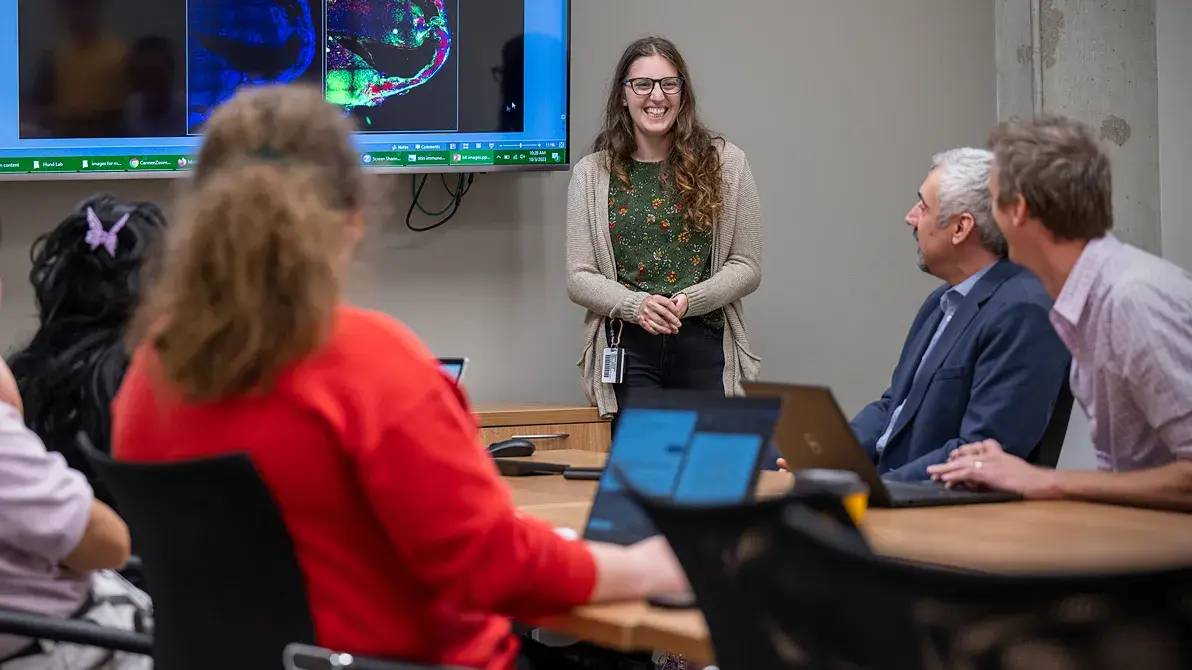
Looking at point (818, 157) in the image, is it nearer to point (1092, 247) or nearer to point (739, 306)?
point (739, 306)

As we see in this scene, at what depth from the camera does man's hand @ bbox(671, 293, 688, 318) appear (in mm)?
4211

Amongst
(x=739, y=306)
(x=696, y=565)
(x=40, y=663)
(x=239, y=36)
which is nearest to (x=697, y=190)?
(x=739, y=306)

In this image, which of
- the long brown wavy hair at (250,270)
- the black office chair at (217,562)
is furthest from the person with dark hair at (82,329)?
the long brown wavy hair at (250,270)

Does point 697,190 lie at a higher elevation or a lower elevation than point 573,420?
higher

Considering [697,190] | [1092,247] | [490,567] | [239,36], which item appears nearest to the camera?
[490,567]

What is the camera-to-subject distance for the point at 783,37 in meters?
5.29

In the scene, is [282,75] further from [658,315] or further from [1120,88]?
[1120,88]

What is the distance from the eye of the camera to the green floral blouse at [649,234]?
4371 millimetres

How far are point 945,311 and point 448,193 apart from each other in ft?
8.05

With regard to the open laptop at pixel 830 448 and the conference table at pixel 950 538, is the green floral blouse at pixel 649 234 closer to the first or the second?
the conference table at pixel 950 538

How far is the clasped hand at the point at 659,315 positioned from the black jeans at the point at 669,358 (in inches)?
4.7

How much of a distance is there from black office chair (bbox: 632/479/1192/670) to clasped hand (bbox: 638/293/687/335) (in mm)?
3177

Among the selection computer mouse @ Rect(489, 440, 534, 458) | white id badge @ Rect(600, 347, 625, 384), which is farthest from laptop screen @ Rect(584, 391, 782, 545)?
white id badge @ Rect(600, 347, 625, 384)

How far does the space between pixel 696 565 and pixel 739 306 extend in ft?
11.6
